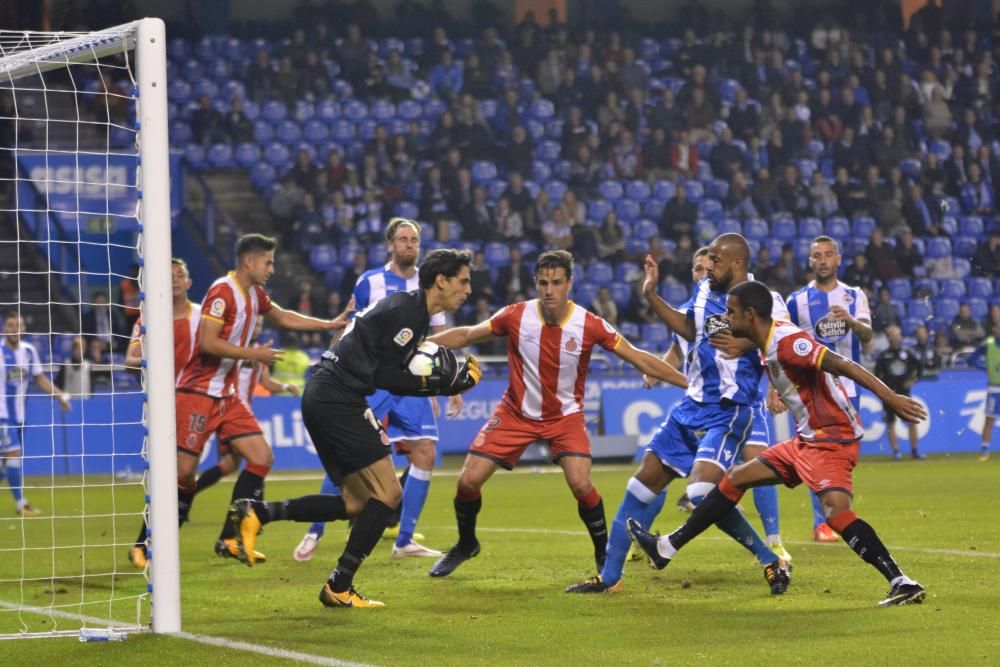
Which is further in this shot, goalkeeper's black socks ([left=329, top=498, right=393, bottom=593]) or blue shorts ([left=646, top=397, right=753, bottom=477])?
blue shorts ([left=646, top=397, right=753, bottom=477])

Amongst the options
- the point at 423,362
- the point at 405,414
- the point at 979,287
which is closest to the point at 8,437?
the point at 405,414

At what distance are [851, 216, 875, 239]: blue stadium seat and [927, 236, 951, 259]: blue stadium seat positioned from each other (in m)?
1.11

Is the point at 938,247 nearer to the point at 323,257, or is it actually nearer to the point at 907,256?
the point at 907,256

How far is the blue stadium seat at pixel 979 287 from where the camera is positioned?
86.1 ft

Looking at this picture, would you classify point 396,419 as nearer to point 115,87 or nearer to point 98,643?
point 98,643

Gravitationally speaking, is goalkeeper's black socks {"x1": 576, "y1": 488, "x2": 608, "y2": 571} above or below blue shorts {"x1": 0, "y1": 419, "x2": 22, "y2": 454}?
below

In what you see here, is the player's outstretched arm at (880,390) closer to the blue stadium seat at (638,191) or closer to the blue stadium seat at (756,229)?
the blue stadium seat at (756,229)

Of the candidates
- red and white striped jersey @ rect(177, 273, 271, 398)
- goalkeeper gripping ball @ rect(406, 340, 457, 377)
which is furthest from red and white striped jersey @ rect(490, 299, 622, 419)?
red and white striped jersey @ rect(177, 273, 271, 398)

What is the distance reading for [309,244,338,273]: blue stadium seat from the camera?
2470cm

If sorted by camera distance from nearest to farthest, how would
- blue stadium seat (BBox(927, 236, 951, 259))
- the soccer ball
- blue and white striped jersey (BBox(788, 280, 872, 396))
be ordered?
the soccer ball, blue and white striped jersey (BBox(788, 280, 872, 396)), blue stadium seat (BBox(927, 236, 951, 259))

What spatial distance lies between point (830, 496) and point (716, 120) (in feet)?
73.3

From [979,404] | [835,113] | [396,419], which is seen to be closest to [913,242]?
[835,113]

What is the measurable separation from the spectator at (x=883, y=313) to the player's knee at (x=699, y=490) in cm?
1588

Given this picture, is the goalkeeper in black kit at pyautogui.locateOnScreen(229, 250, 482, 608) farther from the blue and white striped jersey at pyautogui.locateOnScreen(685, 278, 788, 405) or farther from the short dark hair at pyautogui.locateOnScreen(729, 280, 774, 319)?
the blue and white striped jersey at pyautogui.locateOnScreen(685, 278, 788, 405)
